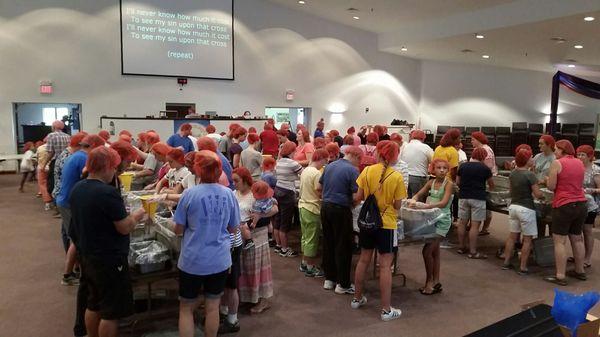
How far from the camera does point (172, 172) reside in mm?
4250

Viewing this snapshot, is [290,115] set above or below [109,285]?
above

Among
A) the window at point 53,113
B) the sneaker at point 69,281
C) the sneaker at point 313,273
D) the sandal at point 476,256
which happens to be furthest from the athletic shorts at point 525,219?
the window at point 53,113

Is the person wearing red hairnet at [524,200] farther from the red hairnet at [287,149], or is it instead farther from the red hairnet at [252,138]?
the red hairnet at [252,138]

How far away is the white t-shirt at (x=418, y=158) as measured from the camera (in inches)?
235

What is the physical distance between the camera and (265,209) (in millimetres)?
3590

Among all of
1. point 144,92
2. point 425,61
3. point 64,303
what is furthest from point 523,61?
point 64,303

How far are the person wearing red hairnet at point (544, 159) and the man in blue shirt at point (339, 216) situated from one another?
284cm

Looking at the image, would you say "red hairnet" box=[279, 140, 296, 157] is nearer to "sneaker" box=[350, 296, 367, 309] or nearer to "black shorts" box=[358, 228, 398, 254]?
"black shorts" box=[358, 228, 398, 254]

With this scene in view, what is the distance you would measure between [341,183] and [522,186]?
203 centimetres

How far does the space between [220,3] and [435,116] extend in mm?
8844

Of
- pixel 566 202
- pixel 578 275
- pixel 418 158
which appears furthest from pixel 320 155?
pixel 578 275

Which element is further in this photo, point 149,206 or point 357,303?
point 357,303

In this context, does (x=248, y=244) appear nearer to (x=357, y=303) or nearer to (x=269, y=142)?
(x=357, y=303)

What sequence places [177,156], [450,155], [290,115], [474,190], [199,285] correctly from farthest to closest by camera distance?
1. [290,115]
2. [450,155]
3. [474,190]
4. [177,156]
5. [199,285]
